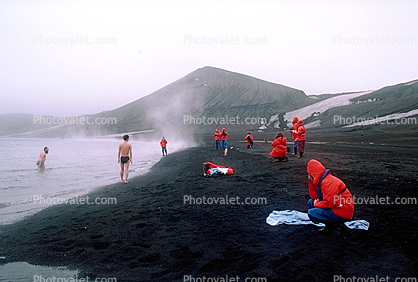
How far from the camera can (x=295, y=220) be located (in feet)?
17.6

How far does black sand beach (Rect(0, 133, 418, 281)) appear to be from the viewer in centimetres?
392

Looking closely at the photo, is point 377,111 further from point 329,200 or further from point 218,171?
point 329,200

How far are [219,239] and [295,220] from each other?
4.89ft

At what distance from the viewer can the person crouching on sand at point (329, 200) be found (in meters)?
4.48

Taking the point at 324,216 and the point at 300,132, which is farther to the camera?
the point at 300,132

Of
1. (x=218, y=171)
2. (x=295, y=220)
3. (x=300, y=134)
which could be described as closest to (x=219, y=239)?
(x=295, y=220)

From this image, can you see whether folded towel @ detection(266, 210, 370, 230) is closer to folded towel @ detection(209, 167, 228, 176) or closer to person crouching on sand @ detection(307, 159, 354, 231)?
person crouching on sand @ detection(307, 159, 354, 231)

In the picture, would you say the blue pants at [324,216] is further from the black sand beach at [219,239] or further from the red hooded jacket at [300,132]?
the red hooded jacket at [300,132]

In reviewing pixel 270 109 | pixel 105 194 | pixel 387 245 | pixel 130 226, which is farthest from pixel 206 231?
pixel 270 109

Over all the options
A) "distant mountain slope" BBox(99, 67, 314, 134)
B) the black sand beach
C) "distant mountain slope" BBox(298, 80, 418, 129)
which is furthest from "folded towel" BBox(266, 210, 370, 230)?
"distant mountain slope" BBox(99, 67, 314, 134)

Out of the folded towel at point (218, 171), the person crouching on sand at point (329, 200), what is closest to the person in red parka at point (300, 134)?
the folded towel at point (218, 171)

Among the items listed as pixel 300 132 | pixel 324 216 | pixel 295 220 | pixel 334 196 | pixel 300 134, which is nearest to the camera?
pixel 334 196

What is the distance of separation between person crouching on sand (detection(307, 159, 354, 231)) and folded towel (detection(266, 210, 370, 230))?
1.18ft

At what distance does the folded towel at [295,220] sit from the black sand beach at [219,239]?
5.4 inches
